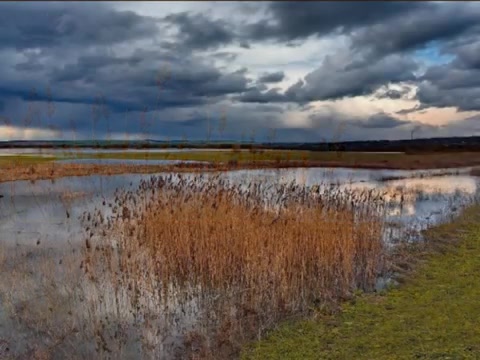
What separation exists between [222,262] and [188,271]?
779 millimetres

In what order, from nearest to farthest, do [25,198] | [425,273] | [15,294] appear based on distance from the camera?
[15,294], [425,273], [25,198]

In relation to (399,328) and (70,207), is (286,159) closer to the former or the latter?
(70,207)

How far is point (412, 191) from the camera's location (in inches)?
1057

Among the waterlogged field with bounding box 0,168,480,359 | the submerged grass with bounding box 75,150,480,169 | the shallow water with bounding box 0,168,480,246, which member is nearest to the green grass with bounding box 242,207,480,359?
the waterlogged field with bounding box 0,168,480,359

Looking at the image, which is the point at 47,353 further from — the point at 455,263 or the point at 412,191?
the point at 412,191

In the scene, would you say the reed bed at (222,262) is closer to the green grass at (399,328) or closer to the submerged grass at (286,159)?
the green grass at (399,328)

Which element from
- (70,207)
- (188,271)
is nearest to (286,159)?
(70,207)

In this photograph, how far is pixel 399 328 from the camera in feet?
21.8

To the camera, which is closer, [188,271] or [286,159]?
[188,271]

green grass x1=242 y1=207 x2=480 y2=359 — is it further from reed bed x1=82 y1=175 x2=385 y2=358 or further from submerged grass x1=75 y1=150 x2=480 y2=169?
submerged grass x1=75 y1=150 x2=480 y2=169

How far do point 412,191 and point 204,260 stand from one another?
19.7 metres

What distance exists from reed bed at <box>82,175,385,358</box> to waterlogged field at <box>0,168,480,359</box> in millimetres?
28

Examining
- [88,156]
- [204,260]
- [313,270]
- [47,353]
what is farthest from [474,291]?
[88,156]

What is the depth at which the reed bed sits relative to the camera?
290 inches
